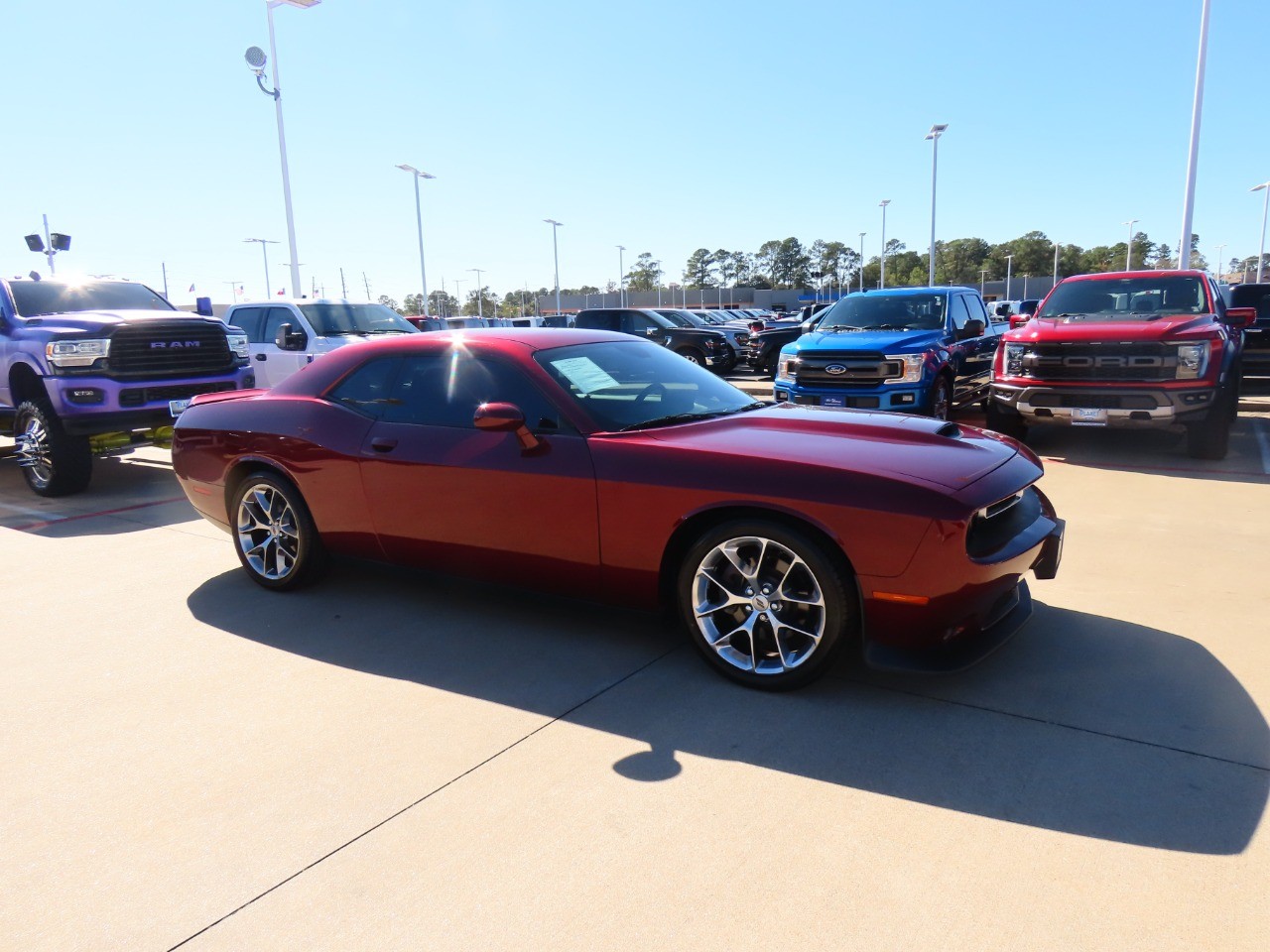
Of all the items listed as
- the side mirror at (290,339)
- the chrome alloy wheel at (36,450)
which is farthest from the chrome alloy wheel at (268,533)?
the side mirror at (290,339)

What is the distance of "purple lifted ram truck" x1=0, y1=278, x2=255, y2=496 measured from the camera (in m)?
7.76

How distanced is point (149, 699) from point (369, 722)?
105 centimetres

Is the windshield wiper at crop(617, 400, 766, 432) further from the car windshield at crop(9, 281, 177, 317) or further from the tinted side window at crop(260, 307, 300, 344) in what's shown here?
the tinted side window at crop(260, 307, 300, 344)

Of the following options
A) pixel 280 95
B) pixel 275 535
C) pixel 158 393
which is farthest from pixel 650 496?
pixel 280 95

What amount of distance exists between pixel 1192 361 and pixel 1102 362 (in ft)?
2.41

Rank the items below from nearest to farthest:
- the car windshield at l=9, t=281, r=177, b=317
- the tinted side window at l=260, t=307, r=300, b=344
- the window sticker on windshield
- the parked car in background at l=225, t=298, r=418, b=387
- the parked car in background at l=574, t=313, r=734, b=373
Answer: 1. the window sticker on windshield
2. the car windshield at l=9, t=281, r=177, b=317
3. the parked car in background at l=225, t=298, r=418, b=387
4. the tinted side window at l=260, t=307, r=300, b=344
5. the parked car in background at l=574, t=313, r=734, b=373

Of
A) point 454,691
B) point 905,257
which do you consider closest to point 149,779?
point 454,691

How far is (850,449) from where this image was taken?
11.5ft

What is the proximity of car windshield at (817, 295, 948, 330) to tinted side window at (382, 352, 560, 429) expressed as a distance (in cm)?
721

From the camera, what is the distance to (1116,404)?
8305mm

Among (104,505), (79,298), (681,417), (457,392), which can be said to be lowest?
(104,505)

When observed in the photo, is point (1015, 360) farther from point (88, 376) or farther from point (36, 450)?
point (36, 450)

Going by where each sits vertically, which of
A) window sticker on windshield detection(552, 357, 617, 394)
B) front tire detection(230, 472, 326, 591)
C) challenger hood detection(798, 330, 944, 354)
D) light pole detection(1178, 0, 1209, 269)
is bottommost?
front tire detection(230, 472, 326, 591)

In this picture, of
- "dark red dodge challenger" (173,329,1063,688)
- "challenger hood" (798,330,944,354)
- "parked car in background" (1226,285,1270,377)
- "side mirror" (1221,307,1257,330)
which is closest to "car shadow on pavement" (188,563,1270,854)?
"dark red dodge challenger" (173,329,1063,688)
